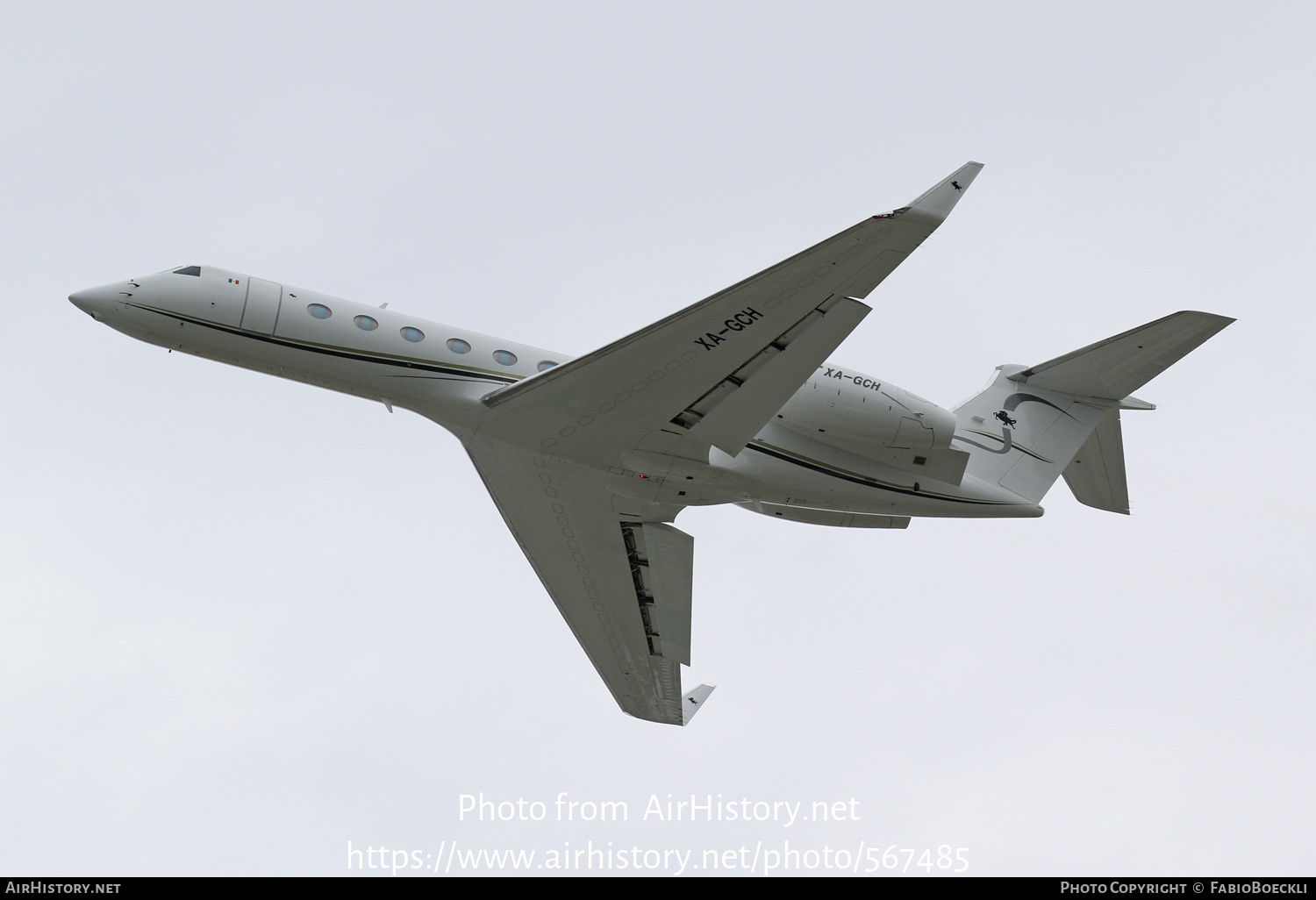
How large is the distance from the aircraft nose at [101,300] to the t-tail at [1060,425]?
45.4 ft

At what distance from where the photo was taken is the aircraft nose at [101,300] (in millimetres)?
16453

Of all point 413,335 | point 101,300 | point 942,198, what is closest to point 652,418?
point 413,335

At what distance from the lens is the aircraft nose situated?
54.0 ft

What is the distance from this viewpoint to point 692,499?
18.1 m

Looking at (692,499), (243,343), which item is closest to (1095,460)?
(692,499)

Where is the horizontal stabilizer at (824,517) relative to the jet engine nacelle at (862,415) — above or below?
below

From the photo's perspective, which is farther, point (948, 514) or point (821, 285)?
point (948, 514)

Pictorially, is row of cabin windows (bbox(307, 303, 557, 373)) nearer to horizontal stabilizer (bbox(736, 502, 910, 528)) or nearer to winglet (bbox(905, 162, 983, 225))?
horizontal stabilizer (bbox(736, 502, 910, 528))

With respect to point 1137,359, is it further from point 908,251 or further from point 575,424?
point 575,424

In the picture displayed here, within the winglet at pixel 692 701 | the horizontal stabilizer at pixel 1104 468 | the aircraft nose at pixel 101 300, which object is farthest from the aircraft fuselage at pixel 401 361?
the winglet at pixel 692 701

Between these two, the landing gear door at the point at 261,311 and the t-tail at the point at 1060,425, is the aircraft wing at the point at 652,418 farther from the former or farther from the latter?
the t-tail at the point at 1060,425

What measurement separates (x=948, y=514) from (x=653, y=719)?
7.40 m

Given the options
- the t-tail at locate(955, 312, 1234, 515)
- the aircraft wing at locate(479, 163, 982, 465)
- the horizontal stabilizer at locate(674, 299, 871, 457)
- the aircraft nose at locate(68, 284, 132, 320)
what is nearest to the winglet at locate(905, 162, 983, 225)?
the aircraft wing at locate(479, 163, 982, 465)

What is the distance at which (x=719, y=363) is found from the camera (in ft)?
51.1
